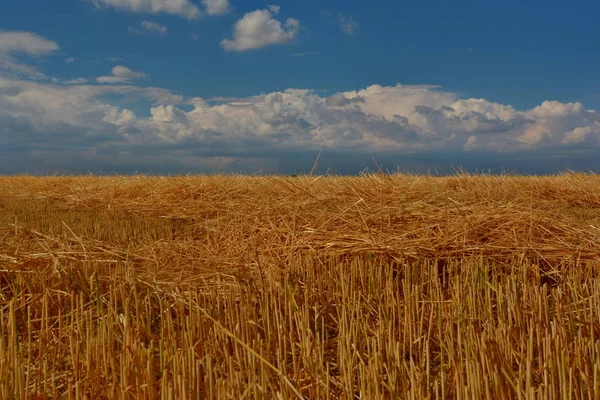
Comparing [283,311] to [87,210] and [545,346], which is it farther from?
[87,210]

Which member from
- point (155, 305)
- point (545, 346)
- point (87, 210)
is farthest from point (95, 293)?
point (87, 210)

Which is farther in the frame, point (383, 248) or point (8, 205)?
point (8, 205)

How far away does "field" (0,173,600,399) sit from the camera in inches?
70.8

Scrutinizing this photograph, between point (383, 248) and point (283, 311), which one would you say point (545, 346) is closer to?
point (283, 311)

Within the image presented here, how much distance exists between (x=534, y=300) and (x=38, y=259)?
3045 mm

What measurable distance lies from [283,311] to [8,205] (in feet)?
25.3

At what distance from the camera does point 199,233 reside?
560cm

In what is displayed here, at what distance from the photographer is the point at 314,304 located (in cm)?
287

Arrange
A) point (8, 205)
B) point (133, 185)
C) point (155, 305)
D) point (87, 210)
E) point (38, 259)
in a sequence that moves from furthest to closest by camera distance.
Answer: point (133, 185) < point (8, 205) < point (87, 210) < point (38, 259) < point (155, 305)

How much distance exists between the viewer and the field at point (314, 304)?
1799 millimetres

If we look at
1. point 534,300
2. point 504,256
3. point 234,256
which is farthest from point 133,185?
point 534,300

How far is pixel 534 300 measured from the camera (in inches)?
101

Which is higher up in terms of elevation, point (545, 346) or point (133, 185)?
point (133, 185)

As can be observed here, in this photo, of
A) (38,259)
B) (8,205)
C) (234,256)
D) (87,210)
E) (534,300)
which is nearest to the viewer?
(534,300)
